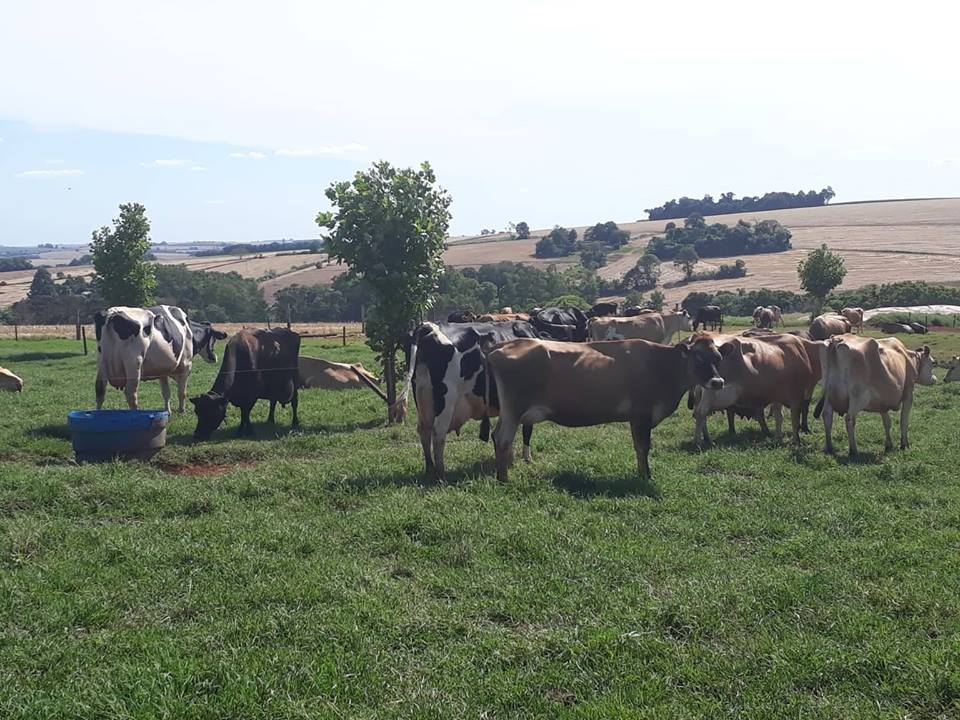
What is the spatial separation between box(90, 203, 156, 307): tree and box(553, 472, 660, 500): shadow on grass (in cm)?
2973

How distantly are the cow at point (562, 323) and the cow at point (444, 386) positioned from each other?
6076 millimetres

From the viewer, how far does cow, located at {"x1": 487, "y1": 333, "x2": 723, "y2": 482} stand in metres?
12.0

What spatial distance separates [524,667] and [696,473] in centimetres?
669

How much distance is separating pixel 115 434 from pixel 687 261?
9299cm

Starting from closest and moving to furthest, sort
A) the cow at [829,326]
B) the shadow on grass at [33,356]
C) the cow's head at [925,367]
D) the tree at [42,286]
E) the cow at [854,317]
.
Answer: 1. the cow's head at [925,367]
2. the cow at [829,326]
3. the shadow on grass at [33,356]
4. the cow at [854,317]
5. the tree at [42,286]

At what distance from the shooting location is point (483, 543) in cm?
848

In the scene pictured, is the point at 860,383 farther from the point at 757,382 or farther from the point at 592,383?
the point at 592,383

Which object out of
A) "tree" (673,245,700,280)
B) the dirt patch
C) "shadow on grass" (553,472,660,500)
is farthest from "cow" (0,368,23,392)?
"tree" (673,245,700,280)

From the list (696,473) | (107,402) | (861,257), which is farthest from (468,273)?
(696,473)

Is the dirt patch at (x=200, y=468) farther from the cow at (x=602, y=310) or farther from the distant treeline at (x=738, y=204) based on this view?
the distant treeline at (x=738, y=204)

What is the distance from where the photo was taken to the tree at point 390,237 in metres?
16.6

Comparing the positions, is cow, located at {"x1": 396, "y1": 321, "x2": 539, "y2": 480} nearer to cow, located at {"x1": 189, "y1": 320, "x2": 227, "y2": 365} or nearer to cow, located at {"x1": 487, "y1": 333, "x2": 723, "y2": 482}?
cow, located at {"x1": 487, "y1": 333, "x2": 723, "y2": 482}

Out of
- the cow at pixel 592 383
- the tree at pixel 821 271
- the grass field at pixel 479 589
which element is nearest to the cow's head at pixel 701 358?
the cow at pixel 592 383

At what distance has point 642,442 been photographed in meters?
11.9
